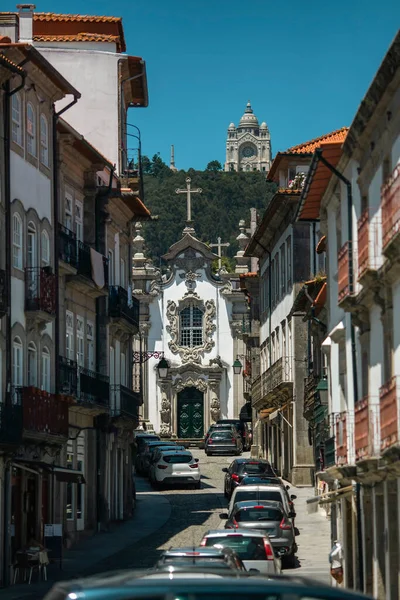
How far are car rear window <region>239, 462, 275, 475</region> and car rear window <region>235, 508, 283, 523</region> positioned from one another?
13900mm

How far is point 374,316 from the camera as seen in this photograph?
25.4 m

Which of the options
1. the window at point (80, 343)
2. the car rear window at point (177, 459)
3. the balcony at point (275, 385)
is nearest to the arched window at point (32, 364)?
the window at point (80, 343)

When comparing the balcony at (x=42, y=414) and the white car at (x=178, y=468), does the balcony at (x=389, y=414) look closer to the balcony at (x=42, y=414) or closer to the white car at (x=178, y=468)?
the balcony at (x=42, y=414)

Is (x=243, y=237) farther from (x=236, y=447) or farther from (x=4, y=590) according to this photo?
(x=4, y=590)

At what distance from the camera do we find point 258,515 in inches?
1262

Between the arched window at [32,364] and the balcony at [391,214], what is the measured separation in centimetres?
1424

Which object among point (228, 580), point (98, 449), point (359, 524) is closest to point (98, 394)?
point (98, 449)

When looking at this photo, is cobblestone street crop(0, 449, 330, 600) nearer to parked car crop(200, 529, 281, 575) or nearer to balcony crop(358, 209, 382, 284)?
parked car crop(200, 529, 281, 575)

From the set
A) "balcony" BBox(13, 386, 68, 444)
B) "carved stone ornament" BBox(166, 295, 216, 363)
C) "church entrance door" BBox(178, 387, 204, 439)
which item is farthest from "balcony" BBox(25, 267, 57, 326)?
"church entrance door" BBox(178, 387, 204, 439)

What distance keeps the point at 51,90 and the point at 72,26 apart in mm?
13054

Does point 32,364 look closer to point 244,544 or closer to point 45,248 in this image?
point 45,248

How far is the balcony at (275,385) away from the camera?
52.7 metres

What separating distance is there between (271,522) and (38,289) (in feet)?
26.1

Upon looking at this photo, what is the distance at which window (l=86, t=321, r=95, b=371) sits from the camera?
141 ft
